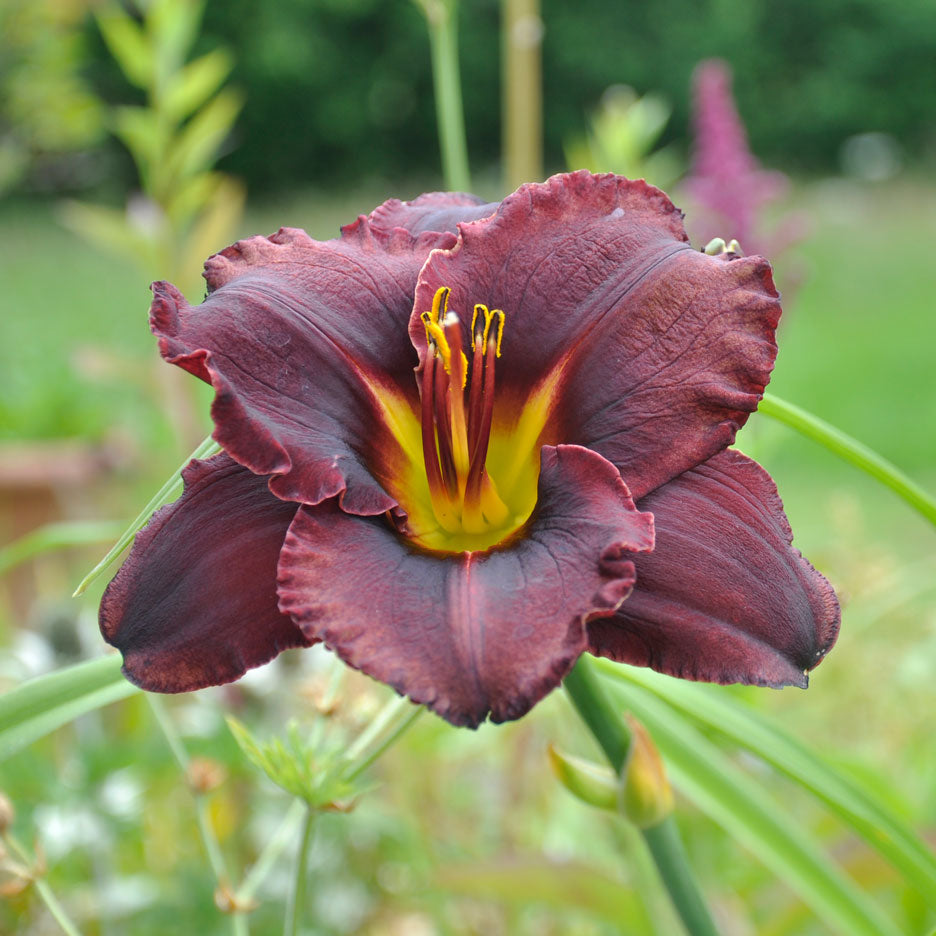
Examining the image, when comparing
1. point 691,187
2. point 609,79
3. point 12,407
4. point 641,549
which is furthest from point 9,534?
point 609,79

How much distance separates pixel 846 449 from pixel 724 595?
10 cm

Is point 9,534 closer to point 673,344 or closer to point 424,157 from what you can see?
point 673,344

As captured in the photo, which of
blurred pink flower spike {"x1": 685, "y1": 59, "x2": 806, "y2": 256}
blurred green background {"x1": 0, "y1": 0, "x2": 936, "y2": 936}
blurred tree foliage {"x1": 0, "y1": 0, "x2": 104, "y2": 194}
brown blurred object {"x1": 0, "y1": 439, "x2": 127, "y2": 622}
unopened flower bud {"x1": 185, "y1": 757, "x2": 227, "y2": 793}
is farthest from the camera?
blurred tree foliage {"x1": 0, "y1": 0, "x2": 104, "y2": 194}

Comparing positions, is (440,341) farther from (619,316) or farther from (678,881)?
(678,881)

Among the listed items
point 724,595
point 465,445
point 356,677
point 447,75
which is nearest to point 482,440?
point 465,445

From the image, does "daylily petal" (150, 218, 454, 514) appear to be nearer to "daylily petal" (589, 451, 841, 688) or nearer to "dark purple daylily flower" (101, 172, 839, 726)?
"dark purple daylily flower" (101, 172, 839, 726)

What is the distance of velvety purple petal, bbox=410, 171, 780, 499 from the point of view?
406mm

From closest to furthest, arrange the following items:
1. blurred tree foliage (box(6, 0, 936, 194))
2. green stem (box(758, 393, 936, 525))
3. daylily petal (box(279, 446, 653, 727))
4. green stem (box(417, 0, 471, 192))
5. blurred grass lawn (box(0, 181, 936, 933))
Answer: daylily petal (box(279, 446, 653, 727)), green stem (box(758, 393, 936, 525)), green stem (box(417, 0, 471, 192)), blurred grass lawn (box(0, 181, 936, 933)), blurred tree foliage (box(6, 0, 936, 194))

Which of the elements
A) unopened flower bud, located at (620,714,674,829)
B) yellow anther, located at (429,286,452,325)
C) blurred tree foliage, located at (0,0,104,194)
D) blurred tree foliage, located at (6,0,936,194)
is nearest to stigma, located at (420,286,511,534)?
yellow anther, located at (429,286,452,325)

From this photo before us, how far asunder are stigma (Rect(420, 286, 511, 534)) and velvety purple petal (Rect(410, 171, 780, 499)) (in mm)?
11

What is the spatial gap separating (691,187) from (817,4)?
31.0 ft

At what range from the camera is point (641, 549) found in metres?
0.36

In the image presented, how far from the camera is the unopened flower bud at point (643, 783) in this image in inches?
17.1

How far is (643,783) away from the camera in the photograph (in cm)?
44
